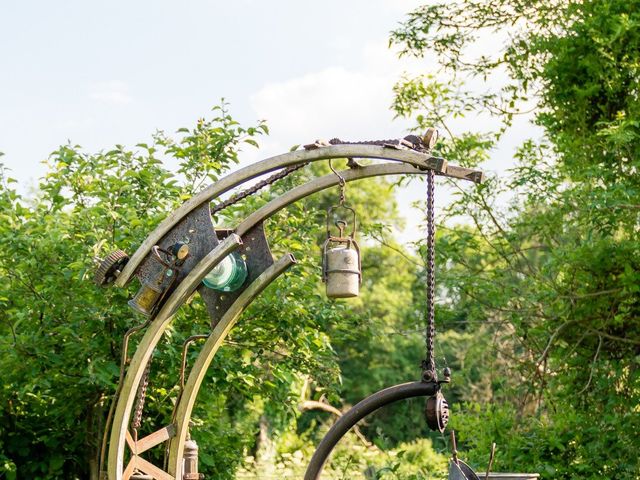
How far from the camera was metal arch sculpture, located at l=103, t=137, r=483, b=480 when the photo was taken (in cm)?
399

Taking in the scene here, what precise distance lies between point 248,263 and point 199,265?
1.05 feet

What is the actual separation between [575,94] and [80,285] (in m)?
3.65

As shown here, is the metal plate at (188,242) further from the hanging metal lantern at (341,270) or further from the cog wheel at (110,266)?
the hanging metal lantern at (341,270)

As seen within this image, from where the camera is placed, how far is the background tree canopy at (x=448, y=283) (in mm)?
5727

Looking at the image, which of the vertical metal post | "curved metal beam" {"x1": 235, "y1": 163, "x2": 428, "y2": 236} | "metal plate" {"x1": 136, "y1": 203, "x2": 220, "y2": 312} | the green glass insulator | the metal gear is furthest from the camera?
the vertical metal post

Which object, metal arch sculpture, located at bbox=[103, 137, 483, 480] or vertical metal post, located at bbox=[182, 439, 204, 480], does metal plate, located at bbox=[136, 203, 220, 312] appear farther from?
vertical metal post, located at bbox=[182, 439, 204, 480]

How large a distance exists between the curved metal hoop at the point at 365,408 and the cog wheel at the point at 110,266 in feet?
3.62

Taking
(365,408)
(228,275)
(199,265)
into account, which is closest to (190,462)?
(228,275)

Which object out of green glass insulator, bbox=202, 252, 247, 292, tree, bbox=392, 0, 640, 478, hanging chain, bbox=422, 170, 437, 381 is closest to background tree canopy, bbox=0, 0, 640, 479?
tree, bbox=392, 0, 640, 478

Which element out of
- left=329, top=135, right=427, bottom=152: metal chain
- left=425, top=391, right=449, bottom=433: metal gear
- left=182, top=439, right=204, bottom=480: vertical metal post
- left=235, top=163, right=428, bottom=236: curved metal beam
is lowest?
left=182, top=439, right=204, bottom=480: vertical metal post

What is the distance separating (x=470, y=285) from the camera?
732 cm

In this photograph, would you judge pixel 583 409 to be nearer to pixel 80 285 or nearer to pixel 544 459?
pixel 544 459

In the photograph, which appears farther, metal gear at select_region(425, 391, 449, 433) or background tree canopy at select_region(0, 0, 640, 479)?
background tree canopy at select_region(0, 0, 640, 479)

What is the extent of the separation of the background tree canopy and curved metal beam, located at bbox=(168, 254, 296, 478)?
1.13 metres
